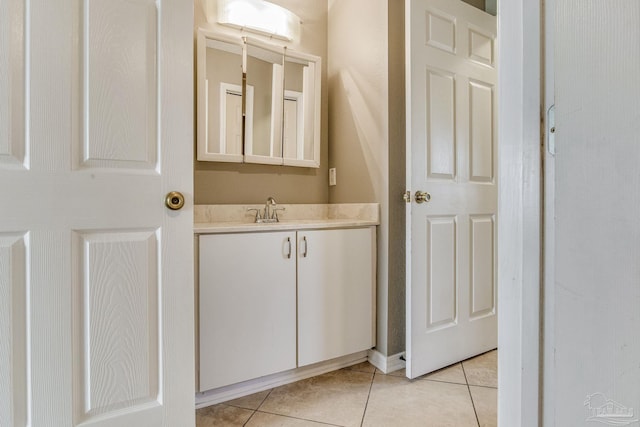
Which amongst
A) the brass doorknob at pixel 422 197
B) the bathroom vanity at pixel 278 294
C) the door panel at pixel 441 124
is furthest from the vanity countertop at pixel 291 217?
the door panel at pixel 441 124

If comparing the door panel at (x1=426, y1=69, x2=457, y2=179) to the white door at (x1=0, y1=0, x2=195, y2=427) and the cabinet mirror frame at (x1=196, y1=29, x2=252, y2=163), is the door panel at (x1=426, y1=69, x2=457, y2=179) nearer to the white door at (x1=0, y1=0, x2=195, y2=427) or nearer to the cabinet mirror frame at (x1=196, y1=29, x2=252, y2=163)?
the cabinet mirror frame at (x1=196, y1=29, x2=252, y2=163)

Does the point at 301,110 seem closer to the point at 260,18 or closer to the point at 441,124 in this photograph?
the point at 260,18

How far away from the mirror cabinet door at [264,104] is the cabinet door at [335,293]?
2.24 feet

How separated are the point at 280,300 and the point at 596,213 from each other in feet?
4.32

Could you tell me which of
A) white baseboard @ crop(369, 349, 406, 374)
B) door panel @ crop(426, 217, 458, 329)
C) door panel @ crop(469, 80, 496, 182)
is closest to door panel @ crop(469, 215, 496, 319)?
door panel @ crop(426, 217, 458, 329)

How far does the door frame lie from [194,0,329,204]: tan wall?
1.59 meters

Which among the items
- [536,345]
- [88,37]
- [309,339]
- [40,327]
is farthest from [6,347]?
[536,345]

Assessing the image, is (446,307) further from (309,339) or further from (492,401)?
(309,339)

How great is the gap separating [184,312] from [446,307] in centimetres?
136

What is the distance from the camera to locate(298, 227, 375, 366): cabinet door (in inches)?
62.0

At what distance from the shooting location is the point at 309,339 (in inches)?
62.4

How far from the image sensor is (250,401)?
4.78ft

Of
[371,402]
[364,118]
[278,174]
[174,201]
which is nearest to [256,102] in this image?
[278,174]

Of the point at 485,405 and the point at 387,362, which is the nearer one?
the point at 485,405
